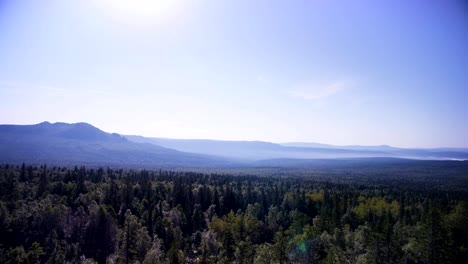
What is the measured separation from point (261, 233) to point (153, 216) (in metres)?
30.9

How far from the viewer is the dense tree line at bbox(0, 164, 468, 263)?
58.6 meters

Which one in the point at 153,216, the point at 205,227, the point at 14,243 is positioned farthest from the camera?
the point at 205,227

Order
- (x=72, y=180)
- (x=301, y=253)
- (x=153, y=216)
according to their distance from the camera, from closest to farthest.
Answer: (x=301, y=253) < (x=153, y=216) < (x=72, y=180)

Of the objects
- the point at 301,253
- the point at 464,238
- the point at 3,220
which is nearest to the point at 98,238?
the point at 3,220

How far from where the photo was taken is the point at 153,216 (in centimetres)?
9150

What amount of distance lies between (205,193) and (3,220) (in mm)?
61816

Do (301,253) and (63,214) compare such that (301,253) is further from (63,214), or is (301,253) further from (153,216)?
(63,214)

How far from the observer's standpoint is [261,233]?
9006 centimetres

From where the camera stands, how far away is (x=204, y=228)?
9850cm

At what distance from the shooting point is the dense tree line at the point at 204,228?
5859 cm

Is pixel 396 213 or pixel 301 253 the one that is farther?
pixel 396 213

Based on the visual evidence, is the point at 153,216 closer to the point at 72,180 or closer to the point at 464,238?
the point at 72,180

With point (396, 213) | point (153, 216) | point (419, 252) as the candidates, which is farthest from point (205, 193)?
point (419, 252)

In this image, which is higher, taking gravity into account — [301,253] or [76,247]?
[301,253]
